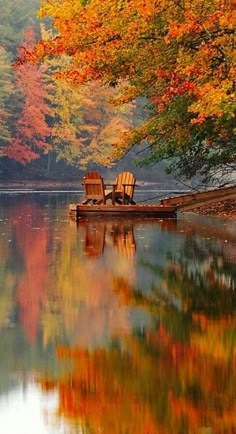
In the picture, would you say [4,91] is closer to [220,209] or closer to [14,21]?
[14,21]

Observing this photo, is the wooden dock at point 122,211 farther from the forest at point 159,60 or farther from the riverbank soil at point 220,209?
the riverbank soil at point 220,209

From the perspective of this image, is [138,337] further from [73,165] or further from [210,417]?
[73,165]

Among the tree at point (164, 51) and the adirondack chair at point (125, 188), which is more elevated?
the tree at point (164, 51)

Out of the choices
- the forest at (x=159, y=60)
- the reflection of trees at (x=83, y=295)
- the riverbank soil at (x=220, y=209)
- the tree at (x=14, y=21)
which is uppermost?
the tree at (x=14, y=21)

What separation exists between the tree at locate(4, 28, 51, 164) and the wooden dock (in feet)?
167

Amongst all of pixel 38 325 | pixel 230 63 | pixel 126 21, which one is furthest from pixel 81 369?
pixel 126 21

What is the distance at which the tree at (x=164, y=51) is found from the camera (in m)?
21.6

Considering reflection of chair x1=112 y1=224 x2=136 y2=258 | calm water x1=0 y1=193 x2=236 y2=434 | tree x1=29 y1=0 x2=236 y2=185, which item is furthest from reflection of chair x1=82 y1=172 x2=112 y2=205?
calm water x1=0 y1=193 x2=236 y2=434

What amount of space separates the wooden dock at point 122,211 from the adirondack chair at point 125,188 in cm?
95

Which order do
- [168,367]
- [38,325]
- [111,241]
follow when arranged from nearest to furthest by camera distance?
[168,367] < [38,325] < [111,241]

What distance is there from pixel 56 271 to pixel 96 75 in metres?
13.2

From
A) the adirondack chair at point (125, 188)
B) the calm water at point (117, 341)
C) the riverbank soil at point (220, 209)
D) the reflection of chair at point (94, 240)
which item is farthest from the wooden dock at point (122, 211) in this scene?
the calm water at point (117, 341)

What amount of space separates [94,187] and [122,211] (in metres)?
1.53

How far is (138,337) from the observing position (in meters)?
10.2
